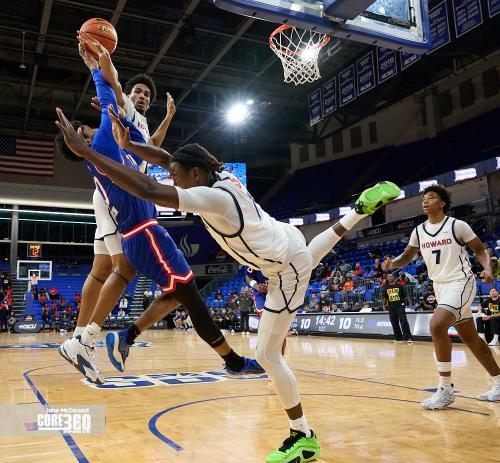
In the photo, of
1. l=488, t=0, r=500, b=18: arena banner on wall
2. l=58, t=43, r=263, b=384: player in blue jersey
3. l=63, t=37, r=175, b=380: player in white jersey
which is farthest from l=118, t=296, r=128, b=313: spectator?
l=58, t=43, r=263, b=384: player in blue jersey

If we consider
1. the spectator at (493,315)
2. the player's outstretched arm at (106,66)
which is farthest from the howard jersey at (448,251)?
the spectator at (493,315)

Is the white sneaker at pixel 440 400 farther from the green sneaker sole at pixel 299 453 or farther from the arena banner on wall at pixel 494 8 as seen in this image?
the arena banner on wall at pixel 494 8

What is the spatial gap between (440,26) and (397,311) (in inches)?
277

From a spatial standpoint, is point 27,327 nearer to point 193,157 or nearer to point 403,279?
point 403,279

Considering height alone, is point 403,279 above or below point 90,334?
above

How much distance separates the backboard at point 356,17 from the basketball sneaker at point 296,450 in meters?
4.64

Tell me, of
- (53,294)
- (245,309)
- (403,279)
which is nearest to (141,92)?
(403,279)

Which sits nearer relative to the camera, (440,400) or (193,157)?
(193,157)

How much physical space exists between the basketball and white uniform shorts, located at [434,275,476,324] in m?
3.59

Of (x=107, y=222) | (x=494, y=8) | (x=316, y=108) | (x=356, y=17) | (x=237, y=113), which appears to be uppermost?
(x=237, y=113)

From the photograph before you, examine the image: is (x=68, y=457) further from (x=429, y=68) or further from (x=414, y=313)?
(x=429, y=68)

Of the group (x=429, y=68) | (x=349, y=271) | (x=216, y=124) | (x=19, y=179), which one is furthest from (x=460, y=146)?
(x=19, y=179)

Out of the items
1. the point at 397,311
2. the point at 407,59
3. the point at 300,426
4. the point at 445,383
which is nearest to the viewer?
the point at 300,426

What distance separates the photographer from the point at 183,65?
18375 mm
